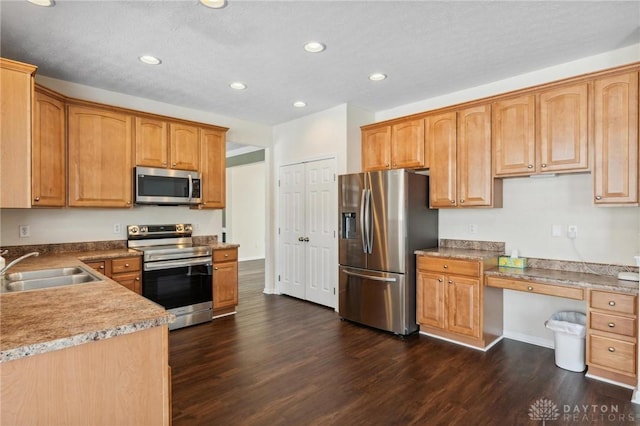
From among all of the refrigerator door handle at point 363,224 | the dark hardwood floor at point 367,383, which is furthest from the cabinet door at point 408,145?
the dark hardwood floor at point 367,383

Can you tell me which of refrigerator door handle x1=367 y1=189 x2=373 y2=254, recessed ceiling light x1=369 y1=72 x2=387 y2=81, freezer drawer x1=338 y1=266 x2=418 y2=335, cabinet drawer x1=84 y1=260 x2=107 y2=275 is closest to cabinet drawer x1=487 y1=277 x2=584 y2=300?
freezer drawer x1=338 y1=266 x2=418 y2=335

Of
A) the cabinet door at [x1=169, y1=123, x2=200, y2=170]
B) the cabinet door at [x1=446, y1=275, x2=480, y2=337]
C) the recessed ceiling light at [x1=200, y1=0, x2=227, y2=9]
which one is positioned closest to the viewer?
the recessed ceiling light at [x1=200, y1=0, x2=227, y2=9]

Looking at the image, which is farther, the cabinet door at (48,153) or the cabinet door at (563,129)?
the cabinet door at (48,153)

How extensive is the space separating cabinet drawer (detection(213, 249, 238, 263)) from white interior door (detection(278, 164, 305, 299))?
3.70 feet

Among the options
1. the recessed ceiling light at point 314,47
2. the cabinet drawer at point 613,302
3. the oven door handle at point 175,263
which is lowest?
the cabinet drawer at point 613,302

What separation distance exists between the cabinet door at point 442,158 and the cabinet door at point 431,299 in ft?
2.74

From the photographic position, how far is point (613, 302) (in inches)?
104

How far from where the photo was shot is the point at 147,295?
374 centimetres

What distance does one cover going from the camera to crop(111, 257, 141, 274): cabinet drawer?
139 inches

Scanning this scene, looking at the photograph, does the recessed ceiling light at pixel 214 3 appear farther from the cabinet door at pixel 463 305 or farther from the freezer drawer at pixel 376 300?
the cabinet door at pixel 463 305

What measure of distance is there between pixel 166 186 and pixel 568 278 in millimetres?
4193

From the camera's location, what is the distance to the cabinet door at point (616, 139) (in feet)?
8.89

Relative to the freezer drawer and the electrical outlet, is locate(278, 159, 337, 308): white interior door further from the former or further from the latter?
the electrical outlet

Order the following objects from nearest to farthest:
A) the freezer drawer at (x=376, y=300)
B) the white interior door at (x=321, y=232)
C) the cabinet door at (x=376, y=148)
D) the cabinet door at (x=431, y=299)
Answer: the cabinet door at (x=431, y=299)
the freezer drawer at (x=376, y=300)
the cabinet door at (x=376, y=148)
the white interior door at (x=321, y=232)
